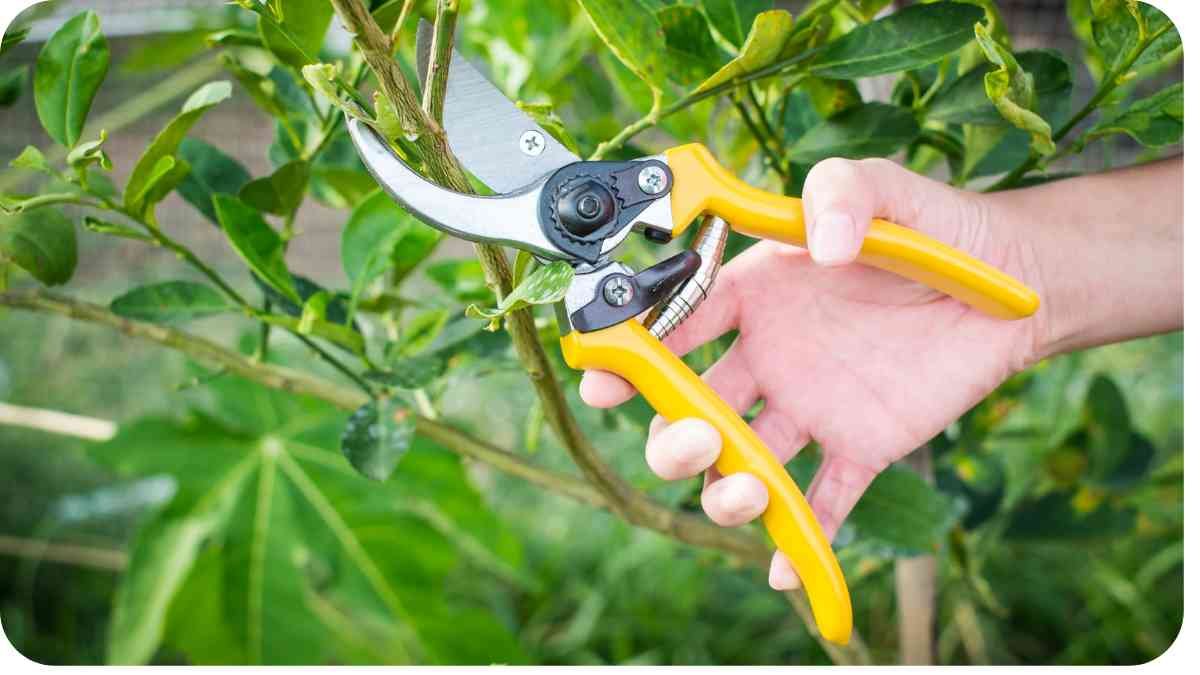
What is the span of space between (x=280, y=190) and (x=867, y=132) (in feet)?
1.08

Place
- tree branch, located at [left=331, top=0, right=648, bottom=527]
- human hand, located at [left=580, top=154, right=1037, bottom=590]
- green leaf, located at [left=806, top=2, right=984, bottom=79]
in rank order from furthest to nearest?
human hand, located at [left=580, top=154, right=1037, bottom=590]
green leaf, located at [left=806, top=2, right=984, bottom=79]
tree branch, located at [left=331, top=0, right=648, bottom=527]

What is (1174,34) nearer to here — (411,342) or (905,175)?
(905,175)

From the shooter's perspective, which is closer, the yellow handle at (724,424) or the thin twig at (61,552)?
the yellow handle at (724,424)

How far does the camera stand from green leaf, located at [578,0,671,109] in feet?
1.57

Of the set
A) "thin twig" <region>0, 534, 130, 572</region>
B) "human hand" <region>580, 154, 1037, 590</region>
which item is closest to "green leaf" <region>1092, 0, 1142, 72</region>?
"human hand" <region>580, 154, 1037, 590</region>

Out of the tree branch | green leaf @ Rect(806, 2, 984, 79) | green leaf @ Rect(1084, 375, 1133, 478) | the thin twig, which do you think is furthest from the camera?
the thin twig

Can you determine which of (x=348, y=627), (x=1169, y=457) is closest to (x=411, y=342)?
(x=348, y=627)

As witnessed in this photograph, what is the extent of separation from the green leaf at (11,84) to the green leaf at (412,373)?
9.6 inches

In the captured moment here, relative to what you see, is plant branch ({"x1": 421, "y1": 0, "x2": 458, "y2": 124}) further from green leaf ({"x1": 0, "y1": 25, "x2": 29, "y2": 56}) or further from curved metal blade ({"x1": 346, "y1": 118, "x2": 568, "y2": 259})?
green leaf ({"x1": 0, "y1": 25, "x2": 29, "y2": 56})

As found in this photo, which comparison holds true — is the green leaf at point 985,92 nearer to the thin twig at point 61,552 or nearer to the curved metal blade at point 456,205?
the curved metal blade at point 456,205

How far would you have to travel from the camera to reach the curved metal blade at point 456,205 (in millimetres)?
441

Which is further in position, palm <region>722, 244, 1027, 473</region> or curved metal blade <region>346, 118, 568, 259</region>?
palm <region>722, 244, 1027, 473</region>

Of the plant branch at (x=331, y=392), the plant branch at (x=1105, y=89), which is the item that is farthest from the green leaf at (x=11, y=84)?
the plant branch at (x=1105, y=89)

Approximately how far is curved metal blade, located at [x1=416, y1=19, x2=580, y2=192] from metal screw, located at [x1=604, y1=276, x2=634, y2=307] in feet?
0.22
